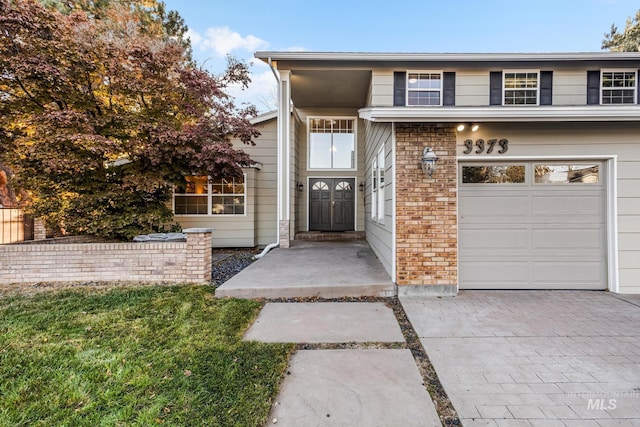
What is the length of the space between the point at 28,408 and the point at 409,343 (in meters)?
2.97

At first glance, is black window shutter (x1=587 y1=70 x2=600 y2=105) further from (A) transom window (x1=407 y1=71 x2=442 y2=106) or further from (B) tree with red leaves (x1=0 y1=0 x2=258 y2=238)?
(B) tree with red leaves (x1=0 y1=0 x2=258 y2=238)

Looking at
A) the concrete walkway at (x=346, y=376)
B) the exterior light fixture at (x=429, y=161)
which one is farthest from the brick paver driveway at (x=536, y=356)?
the exterior light fixture at (x=429, y=161)

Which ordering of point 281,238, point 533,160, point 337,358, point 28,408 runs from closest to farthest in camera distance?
point 28,408, point 337,358, point 533,160, point 281,238

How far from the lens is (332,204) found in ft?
32.5

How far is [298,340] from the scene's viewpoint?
2844mm

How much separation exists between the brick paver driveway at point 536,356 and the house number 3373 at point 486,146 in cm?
220

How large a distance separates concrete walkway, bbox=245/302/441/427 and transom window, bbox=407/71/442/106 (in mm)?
5313

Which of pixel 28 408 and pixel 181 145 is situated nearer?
pixel 28 408

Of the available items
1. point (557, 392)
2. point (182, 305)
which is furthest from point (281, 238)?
point (557, 392)

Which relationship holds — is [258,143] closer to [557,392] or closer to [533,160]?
[533,160]

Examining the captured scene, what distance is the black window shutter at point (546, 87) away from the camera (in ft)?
21.7

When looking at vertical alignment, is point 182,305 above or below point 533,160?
below

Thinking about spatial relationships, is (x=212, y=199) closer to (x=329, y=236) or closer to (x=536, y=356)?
(x=329, y=236)

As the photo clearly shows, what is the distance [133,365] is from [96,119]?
4842 mm
